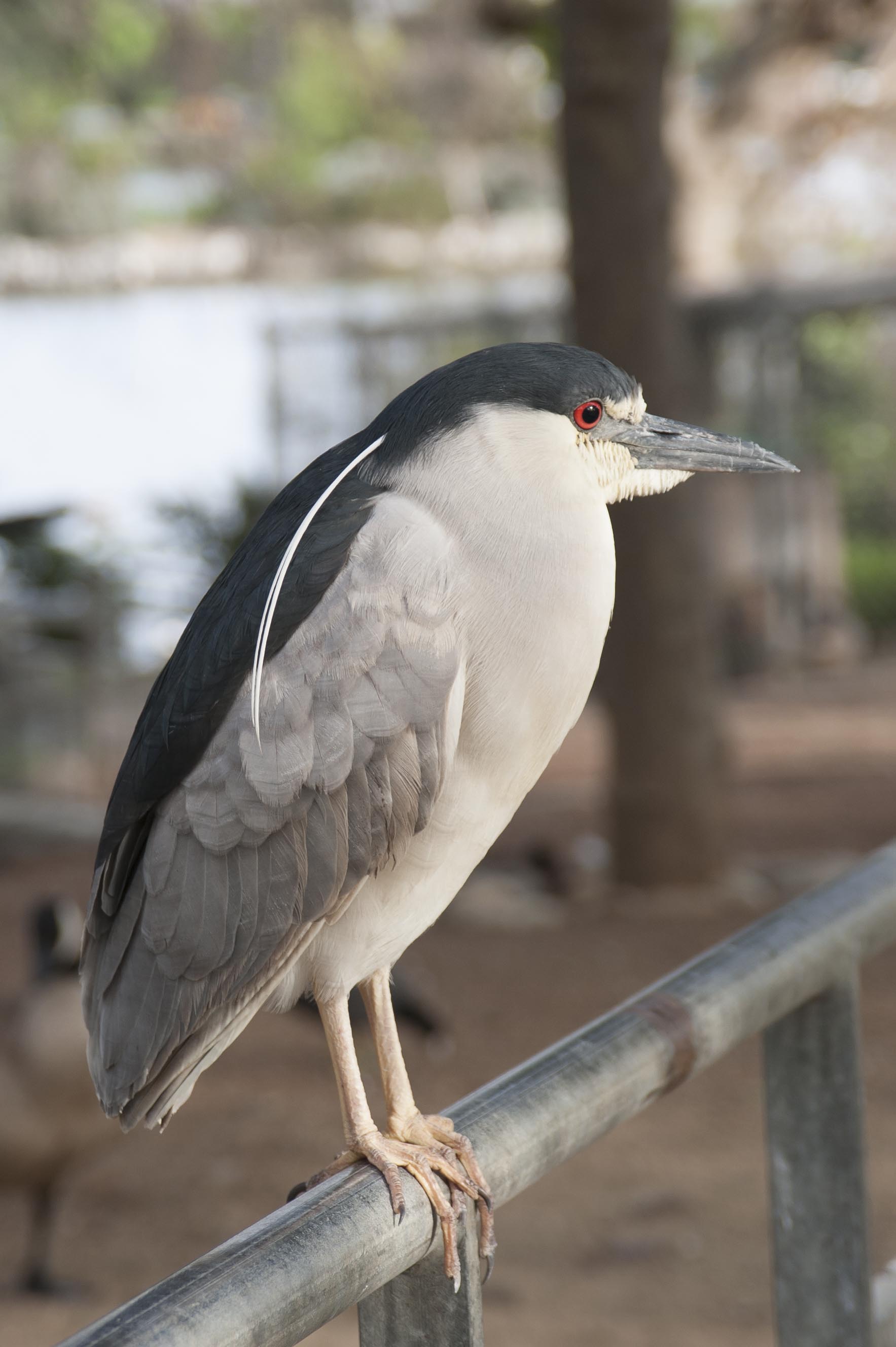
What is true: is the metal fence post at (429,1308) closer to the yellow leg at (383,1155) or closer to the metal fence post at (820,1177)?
the yellow leg at (383,1155)

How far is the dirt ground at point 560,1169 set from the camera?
3666mm

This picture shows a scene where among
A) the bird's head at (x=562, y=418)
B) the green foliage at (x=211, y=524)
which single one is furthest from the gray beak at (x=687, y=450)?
the green foliage at (x=211, y=524)

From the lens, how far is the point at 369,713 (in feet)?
4.87

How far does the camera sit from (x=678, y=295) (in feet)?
22.0

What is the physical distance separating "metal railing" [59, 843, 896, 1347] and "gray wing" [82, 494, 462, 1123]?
12.1 inches

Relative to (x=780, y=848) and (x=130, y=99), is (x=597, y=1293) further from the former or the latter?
(x=130, y=99)

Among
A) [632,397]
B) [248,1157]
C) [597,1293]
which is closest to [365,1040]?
[248,1157]

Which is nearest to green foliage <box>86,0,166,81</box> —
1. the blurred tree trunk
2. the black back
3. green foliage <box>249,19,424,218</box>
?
green foliage <box>249,19,424,218</box>

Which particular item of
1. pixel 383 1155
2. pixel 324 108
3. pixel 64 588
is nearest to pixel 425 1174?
pixel 383 1155

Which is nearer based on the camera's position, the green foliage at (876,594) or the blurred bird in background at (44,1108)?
the blurred bird in background at (44,1108)

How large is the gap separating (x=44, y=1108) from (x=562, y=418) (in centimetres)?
297

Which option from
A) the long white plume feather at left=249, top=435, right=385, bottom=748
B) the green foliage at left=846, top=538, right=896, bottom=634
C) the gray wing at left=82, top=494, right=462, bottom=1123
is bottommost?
the green foliage at left=846, top=538, right=896, bottom=634

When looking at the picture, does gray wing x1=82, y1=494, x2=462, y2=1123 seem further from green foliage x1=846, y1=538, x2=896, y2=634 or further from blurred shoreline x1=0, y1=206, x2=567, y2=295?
blurred shoreline x1=0, y1=206, x2=567, y2=295

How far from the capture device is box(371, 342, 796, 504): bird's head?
4.76 feet
